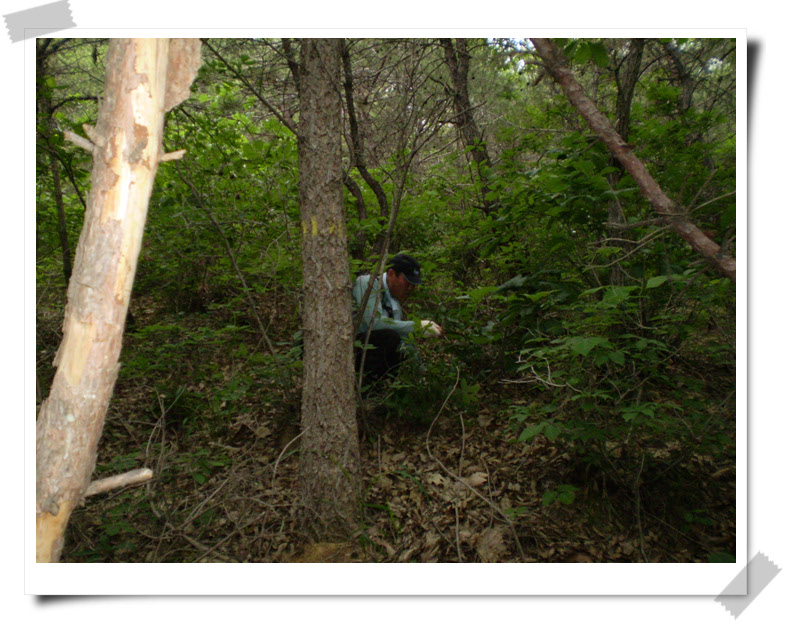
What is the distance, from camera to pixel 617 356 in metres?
2.04

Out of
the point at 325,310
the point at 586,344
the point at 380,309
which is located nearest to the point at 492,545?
the point at 586,344

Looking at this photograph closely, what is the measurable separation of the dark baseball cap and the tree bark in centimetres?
187

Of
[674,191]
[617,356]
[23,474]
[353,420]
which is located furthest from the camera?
[674,191]

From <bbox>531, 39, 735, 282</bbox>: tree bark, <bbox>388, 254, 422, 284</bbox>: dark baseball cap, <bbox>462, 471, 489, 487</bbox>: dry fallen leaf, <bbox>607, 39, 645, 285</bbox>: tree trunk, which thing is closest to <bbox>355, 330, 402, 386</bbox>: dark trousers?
<bbox>388, 254, 422, 284</bbox>: dark baseball cap

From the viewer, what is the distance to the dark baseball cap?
371cm

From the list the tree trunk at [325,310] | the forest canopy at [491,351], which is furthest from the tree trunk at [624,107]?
the tree trunk at [325,310]

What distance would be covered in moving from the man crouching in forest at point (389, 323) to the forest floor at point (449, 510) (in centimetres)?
73

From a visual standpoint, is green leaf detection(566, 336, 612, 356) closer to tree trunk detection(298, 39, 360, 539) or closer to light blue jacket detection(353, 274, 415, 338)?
tree trunk detection(298, 39, 360, 539)

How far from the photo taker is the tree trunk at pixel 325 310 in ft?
7.99

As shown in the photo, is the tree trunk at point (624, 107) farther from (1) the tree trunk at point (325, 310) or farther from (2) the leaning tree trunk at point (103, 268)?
(2) the leaning tree trunk at point (103, 268)
